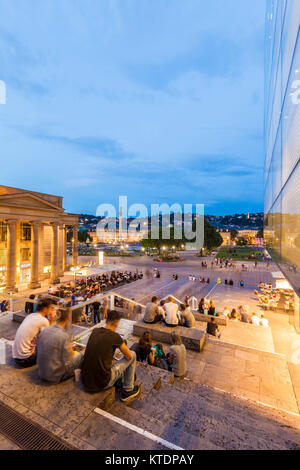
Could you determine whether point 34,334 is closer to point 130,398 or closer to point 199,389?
point 130,398

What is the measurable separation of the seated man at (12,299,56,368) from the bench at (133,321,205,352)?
4.04 m

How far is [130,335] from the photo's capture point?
25.0 ft

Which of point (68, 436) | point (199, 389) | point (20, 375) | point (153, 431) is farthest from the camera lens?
point (199, 389)

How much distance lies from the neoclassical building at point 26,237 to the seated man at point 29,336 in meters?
21.9

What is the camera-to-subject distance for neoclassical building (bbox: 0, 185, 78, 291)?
882 inches

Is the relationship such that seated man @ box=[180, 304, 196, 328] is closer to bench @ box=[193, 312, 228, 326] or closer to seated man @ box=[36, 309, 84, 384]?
bench @ box=[193, 312, 228, 326]

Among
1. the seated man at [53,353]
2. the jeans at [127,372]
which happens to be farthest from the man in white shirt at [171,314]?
the seated man at [53,353]

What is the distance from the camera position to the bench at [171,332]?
267 inches

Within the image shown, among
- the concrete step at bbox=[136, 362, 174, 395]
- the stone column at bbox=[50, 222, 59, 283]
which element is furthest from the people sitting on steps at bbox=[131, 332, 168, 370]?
the stone column at bbox=[50, 222, 59, 283]

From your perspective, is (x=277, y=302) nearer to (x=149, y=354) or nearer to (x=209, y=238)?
(x=149, y=354)

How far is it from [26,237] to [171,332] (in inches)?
1104

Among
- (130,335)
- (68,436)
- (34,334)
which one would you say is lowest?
(130,335)
